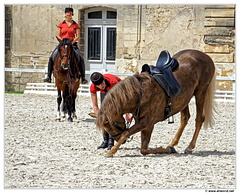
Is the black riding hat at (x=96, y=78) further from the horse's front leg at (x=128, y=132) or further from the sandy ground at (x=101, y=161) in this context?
the sandy ground at (x=101, y=161)

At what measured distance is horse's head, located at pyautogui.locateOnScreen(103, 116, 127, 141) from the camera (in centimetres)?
665

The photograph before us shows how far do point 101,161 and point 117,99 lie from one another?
831 millimetres

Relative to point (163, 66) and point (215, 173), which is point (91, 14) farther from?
point (215, 173)

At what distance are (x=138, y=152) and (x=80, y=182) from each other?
1896 millimetres

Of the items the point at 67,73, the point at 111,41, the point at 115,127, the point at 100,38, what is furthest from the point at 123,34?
the point at 115,127

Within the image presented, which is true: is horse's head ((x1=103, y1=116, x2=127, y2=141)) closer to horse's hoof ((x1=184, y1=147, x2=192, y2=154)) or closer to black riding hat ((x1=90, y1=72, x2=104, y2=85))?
black riding hat ((x1=90, y1=72, x2=104, y2=85))

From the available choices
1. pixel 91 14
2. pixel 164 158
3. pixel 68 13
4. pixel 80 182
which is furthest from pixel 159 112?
pixel 91 14

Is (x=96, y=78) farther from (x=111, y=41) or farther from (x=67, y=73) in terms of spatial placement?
(x=111, y=41)

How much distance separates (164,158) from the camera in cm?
677

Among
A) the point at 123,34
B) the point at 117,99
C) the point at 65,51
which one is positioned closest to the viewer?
the point at 117,99

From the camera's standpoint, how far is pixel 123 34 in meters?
17.9

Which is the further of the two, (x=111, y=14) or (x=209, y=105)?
(x=111, y=14)

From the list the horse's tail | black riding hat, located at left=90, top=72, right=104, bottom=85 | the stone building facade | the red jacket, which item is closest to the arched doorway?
the stone building facade

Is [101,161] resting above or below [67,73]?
below
